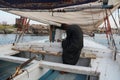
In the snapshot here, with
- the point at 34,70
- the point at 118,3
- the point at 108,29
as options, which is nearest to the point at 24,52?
the point at 34,70

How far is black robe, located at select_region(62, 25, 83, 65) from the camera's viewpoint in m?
3.51

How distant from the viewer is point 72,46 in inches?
139

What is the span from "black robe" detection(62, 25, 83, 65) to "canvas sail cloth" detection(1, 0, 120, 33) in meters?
0.53

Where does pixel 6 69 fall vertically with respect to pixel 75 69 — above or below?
below

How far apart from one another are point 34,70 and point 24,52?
189cm

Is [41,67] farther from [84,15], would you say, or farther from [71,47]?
[84,15]

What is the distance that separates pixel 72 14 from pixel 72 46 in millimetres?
1341

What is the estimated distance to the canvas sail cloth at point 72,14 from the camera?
3.75 m

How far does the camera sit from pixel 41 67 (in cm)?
284

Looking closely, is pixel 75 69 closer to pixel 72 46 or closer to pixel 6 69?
pixel 72 46

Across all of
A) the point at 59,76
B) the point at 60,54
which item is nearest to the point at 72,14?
the point at 60,54

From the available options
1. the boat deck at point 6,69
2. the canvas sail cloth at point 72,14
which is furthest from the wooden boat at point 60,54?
the boat deck at point 6,69

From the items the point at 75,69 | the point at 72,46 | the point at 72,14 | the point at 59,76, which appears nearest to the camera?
the point at 75,69

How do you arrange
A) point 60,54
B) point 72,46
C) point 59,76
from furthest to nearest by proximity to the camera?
point 60,54 < point 72,46 < point 59,76
